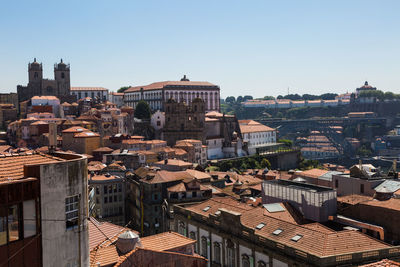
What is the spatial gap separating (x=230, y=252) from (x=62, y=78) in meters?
110

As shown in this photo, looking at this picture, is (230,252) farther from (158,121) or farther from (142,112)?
(142,112)

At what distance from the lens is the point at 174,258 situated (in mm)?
23016

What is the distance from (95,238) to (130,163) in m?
54.6

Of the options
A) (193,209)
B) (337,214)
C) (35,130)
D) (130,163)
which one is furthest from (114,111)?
(337,214)

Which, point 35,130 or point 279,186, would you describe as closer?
point 279,186

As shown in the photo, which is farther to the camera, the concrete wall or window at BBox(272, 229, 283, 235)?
window at BBox(272, 229, 283, 235)

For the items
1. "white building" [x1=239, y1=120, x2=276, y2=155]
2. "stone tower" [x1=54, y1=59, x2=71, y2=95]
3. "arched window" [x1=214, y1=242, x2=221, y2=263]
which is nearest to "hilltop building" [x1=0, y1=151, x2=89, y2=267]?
"arched window" [x1=214, y1=242, x2=221, y2=263]

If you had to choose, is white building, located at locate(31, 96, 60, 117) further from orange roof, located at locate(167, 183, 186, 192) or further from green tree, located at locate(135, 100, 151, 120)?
orange roof, located at locate(167, 183, 186, 192)

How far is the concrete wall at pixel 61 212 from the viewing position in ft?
37.1

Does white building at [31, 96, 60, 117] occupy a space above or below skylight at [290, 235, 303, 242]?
above

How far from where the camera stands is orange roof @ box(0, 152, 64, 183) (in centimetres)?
1133

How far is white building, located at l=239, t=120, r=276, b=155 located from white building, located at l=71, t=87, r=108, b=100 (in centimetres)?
4427

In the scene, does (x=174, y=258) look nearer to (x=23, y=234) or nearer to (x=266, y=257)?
(x=266, y=257)

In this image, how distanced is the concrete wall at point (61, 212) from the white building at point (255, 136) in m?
108
